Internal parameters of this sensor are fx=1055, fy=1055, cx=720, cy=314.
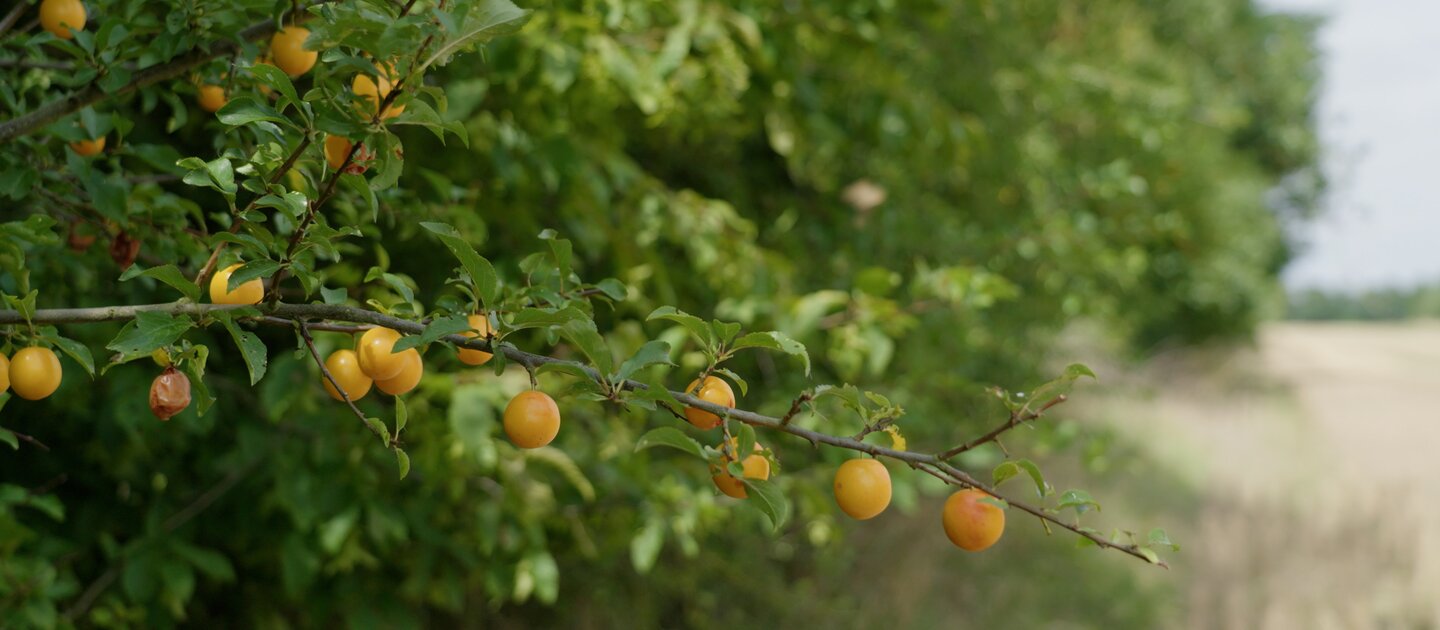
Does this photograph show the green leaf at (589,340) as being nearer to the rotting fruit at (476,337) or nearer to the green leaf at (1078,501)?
the rotting fruit at (476,337)

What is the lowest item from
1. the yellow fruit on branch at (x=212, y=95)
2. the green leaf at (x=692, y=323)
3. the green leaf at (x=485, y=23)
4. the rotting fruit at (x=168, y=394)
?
the rotting fruit at (x=168, y=394)

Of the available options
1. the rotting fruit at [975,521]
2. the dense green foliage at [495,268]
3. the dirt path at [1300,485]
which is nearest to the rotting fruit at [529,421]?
the dense green foliage at [495,268]

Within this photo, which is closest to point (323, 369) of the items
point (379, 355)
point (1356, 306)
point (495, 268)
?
point (379, 355)

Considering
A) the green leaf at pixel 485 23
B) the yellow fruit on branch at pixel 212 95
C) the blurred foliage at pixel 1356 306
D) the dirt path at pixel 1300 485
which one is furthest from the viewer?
the blurred foliage at pixel 1356 306

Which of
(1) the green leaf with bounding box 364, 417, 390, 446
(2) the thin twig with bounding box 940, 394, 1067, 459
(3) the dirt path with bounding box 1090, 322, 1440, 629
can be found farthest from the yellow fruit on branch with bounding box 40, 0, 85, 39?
(3) the dirt path with bounding box 1090, 322, 1440, 629

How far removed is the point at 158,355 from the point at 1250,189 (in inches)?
495

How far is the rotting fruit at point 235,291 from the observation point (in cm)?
87

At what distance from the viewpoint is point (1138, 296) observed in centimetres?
733

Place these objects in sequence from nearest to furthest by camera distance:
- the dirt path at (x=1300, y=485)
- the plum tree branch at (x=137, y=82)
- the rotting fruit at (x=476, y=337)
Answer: the rotting fruit at (x=476, y=337) → the plum tree branch at (x=137, y=82) → the dirt path at (x=1300, y=485)

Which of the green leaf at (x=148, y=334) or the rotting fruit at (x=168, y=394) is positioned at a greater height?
the green leaf at (x=148, y=334)

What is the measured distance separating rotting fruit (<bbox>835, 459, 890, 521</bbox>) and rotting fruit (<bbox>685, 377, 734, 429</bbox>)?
0.12 metres

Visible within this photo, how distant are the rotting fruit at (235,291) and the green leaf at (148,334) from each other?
0.17 ft

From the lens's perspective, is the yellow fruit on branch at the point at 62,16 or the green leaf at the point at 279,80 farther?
the yellow fruit on branch at the point at 62,16

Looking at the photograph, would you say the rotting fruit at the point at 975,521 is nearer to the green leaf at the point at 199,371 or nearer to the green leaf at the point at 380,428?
the green leaf at the point at 380,428
